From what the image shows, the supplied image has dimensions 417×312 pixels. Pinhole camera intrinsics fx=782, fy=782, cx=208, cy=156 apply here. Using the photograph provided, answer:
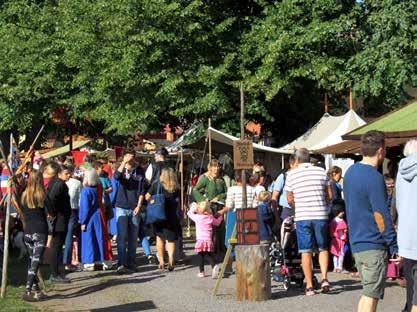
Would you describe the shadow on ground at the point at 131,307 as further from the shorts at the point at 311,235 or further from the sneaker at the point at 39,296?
the shorts at the point at 311,235

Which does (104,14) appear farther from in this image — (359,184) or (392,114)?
(359,184)

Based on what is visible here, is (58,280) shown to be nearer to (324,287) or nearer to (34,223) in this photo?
(34,223)

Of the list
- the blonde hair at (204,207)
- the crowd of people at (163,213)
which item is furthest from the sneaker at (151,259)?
the blonde hair at (204,207)

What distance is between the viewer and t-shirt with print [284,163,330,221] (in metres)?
9.83

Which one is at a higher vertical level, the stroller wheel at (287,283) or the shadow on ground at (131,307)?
the stroller wheel at (287,283)

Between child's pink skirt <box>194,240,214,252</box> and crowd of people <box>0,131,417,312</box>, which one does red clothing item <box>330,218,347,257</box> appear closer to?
crowd of people <box>0,131,417,312</box>

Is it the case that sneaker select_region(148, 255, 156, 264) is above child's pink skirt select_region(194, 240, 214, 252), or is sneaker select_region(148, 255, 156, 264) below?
below

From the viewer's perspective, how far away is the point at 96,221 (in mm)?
12750

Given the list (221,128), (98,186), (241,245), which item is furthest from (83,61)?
(241,245)

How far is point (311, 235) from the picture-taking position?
32.6 ft

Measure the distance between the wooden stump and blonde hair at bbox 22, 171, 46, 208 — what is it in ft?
8.64

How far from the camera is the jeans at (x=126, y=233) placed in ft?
41.5

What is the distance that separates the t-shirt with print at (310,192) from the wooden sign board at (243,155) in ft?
2.37

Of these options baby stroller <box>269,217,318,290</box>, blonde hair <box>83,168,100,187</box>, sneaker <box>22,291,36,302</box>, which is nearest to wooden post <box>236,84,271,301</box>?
baby stroller <box>269,217,318,290</box>
